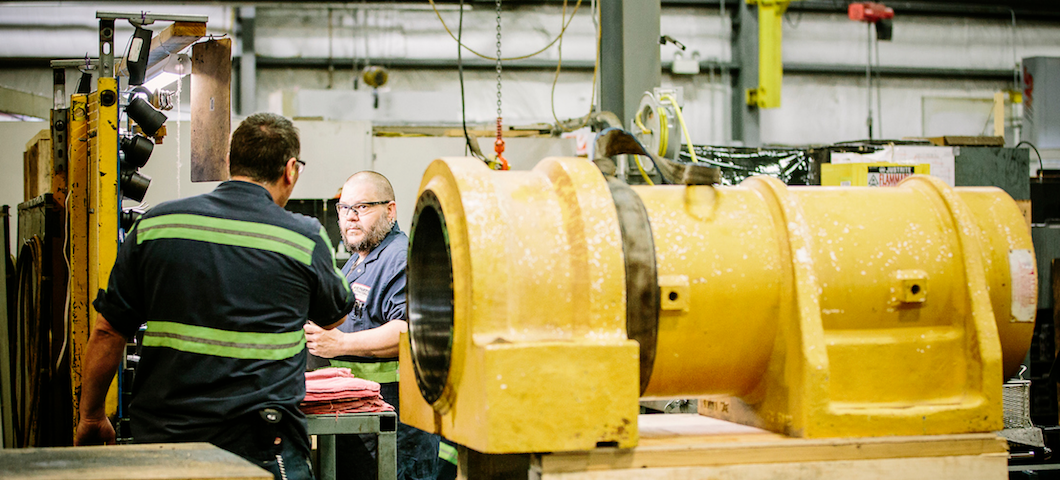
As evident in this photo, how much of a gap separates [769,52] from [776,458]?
295 inches

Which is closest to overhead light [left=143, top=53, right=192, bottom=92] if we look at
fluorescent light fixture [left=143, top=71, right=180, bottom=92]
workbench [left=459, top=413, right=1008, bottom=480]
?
fluorescent light fixture [left=143, top=71, right=180, bottom=92]

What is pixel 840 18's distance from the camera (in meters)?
9.25

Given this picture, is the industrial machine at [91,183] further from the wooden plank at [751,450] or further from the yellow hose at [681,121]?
the wooden plank at [751,450]

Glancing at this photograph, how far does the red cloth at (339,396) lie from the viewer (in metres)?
2.79

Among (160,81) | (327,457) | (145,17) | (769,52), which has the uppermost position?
(769,52)

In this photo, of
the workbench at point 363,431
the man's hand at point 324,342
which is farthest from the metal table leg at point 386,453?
the man's hand at point 324,342

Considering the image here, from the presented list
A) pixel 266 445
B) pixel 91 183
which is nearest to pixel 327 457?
pixel 266 445

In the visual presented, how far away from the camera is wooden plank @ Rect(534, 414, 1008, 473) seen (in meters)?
1.43

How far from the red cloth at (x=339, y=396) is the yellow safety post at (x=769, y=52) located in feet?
21.5

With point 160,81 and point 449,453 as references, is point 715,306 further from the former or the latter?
point 160,81

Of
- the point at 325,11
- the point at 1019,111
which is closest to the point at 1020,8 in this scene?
the point at 1019,111

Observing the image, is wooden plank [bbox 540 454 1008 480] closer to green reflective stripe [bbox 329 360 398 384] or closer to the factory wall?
green reflective stripe [bbox 329 360 398 384]

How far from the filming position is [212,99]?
11.0 ft

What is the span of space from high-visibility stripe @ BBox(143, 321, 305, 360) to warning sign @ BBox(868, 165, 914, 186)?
4305 millimetres
